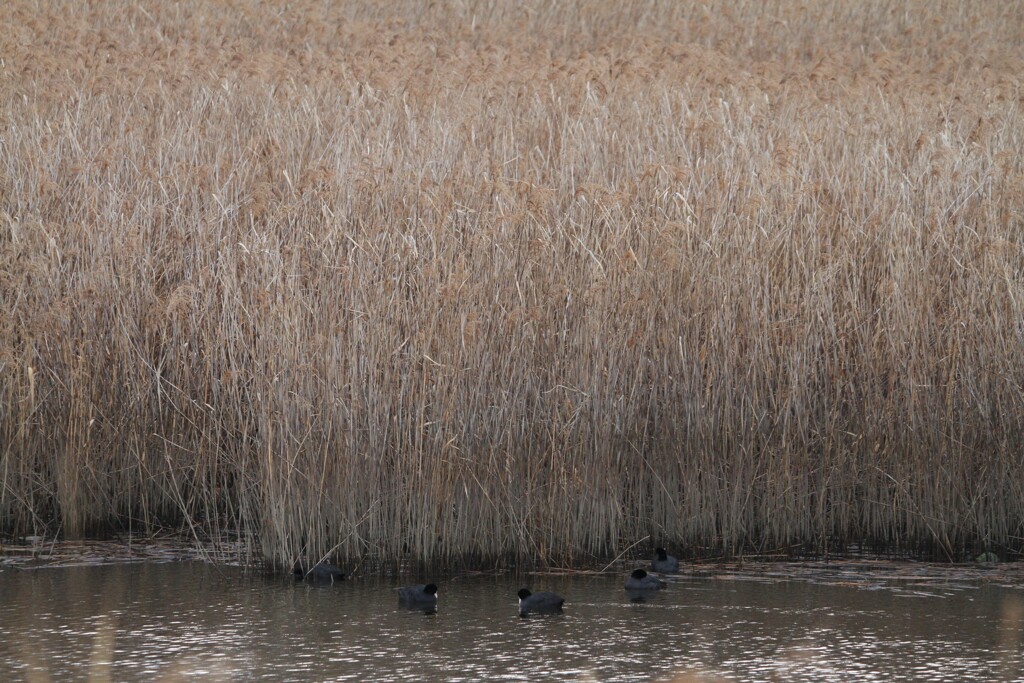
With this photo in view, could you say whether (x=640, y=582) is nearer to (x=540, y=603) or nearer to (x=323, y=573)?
(x=540, y=603)

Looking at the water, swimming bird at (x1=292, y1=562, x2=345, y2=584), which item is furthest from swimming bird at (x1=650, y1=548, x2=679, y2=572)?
swimming bird at (x1=292, y1=562, x2=345, y2=584)

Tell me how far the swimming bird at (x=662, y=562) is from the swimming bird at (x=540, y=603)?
628 millimetres

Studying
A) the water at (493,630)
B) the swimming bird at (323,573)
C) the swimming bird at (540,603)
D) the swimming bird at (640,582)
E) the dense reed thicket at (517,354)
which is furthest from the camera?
the dense reed thicket at (517,354)

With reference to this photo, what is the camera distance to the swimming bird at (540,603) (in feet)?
15.9

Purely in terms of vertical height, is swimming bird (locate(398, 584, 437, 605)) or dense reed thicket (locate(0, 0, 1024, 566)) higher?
dense reed thicket (locate(0, 0, 1024, 566))

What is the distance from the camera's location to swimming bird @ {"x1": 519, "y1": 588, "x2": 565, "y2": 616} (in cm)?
485

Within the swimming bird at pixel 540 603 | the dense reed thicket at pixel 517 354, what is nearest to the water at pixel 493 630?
the swimming bird at pixel 540 603

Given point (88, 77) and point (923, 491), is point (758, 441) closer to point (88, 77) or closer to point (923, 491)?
point (923, 491)

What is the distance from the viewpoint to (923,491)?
18.8ft

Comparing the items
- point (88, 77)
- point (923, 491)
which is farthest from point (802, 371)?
point (88, 77)

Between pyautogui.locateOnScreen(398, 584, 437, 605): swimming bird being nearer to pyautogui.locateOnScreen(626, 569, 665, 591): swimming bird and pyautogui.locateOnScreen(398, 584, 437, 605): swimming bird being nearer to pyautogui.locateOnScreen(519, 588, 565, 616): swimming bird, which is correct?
pyautogui.locateOnScreen(519, 588, 565, 616): swimming bird

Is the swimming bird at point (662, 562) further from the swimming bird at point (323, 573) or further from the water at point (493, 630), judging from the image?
the swimming bird at point (323, 573)

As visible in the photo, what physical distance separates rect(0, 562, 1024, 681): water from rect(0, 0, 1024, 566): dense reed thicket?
0.39 metres

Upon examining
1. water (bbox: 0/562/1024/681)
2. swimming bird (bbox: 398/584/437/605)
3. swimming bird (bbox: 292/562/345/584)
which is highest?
swimming bird (bbox: 292/562/345/584)
